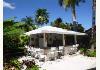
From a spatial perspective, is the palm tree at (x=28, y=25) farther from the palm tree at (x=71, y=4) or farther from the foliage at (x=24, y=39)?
the palm tree at (x=71, y=4)

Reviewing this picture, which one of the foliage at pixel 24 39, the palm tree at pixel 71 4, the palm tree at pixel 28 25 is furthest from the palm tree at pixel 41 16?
the foliage at pixel 24 39

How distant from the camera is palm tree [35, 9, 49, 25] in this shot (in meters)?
31.2

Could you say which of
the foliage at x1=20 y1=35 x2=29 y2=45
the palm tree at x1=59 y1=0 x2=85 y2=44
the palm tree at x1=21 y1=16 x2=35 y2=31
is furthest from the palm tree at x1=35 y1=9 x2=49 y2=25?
the foliage at x1=20 y1=35 x2=29 y2=45

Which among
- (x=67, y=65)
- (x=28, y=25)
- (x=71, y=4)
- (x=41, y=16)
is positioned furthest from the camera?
(x=41, y=16)

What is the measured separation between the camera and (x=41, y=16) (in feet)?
104

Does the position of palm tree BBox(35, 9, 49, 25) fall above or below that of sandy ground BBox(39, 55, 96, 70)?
above

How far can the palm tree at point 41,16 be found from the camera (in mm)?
31172

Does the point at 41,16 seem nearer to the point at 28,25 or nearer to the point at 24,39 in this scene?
the point at 28,25

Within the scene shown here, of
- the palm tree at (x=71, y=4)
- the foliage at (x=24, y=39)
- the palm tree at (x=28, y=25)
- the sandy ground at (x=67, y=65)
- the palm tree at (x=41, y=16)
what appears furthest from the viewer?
the palm tree at (x=41, y=16)

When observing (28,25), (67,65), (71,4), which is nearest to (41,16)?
(28,25)

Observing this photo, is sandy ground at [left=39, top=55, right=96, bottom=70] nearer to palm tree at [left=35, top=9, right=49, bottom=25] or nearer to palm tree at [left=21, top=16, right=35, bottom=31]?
palm tree at [left=21, top=16, right=35, bottom=31]

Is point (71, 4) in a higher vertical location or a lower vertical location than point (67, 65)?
higher

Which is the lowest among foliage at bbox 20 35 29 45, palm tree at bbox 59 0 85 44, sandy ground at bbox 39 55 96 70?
sandy ground at bbox 39 55 96 70

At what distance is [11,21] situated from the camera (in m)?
8.48
